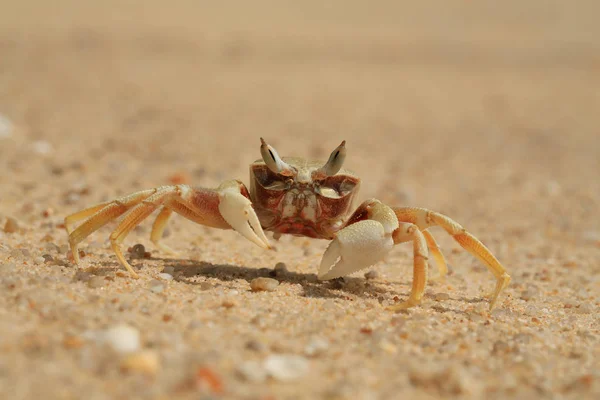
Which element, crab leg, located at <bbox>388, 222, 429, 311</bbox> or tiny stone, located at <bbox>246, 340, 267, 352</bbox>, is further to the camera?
crab leg, located at <bbox>388, 222, 429, 311</bbox>

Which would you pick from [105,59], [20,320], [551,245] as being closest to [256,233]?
[20,320]

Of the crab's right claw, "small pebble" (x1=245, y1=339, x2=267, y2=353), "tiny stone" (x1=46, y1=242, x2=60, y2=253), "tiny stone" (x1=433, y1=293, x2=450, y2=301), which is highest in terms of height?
the crab's right claw

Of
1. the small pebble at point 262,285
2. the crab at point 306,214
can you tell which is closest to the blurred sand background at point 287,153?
the small pebble at point 262,285

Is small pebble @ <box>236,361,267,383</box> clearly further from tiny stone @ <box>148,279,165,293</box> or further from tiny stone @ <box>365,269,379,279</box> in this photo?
tiny stone @ <box>365,269,379,279</box>

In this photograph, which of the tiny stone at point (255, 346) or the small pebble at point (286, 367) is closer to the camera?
the small pebble at point (286, 367)

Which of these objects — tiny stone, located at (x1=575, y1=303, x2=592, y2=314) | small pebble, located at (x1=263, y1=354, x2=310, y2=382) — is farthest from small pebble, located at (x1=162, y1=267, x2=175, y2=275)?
tiny stone, located at (x1=575, y1=303, x2=592, y2=314)

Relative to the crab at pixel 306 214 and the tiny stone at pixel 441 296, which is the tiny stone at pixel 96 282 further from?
the tiny stone at pixel 441 296

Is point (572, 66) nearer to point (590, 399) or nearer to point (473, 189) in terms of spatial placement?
point (473, 189)
